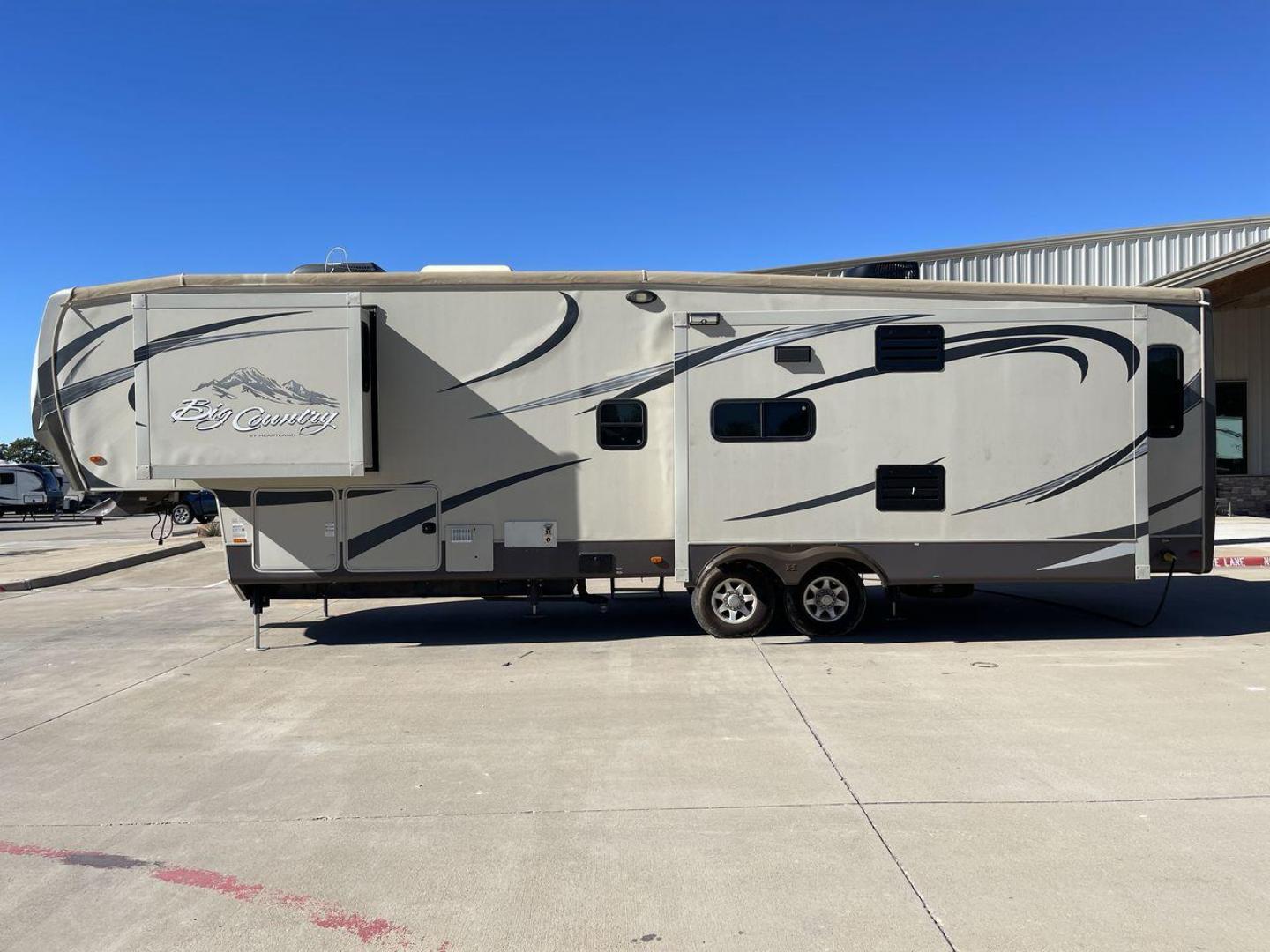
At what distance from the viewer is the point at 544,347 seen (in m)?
8.33

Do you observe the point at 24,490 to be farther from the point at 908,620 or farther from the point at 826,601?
the point at 908,620

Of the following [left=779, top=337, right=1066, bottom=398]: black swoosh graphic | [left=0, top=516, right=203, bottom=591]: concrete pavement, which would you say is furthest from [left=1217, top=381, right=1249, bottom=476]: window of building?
[left=0, top=516, right=203, bottom=591]: concrete pavement

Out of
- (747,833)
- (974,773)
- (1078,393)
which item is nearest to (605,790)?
(747,833)

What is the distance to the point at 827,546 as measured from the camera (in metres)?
8.26

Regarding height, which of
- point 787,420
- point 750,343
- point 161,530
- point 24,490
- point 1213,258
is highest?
point 1213,258

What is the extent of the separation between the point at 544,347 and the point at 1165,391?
6.18 metres

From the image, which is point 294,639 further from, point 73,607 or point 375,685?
point 73,607

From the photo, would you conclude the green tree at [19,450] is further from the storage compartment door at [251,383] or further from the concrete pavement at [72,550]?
the storage compartment door at [251,383]

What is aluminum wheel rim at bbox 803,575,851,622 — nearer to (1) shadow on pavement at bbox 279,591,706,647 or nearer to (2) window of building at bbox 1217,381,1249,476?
(1) shadow on pavement at bbox 279,591,706,647

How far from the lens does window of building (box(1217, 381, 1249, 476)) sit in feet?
70.0

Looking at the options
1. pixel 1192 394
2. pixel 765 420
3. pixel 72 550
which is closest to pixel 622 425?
pixel 765 420

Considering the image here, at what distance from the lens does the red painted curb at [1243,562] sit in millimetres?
13625

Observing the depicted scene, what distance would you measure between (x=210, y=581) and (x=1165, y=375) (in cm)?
1382

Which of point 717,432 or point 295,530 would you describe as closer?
point 717,432
